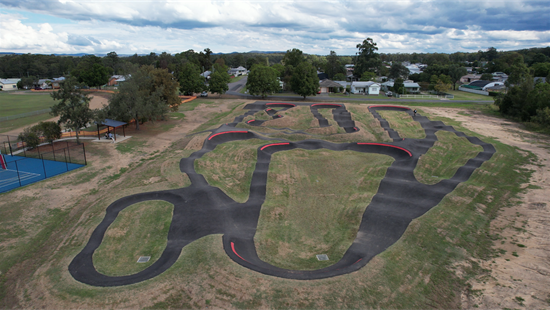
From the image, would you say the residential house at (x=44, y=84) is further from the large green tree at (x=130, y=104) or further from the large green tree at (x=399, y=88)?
the large green tree at (x=399, y=88)

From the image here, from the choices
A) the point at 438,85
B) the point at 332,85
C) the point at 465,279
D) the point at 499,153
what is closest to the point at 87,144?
the point at 465,279

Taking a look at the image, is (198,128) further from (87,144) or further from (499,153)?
(499,153)

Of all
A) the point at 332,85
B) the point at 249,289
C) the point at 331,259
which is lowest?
the point at 331,259

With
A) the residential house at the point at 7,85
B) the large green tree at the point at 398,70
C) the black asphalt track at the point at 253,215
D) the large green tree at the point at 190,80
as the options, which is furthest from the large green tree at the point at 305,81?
the residential house at the point at 7,85

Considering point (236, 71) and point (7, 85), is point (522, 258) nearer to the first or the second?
point (7, 85)

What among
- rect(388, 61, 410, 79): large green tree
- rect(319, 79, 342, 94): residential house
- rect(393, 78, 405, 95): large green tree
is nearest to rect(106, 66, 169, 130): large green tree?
rect(319, 79, 342, 94): residential house
